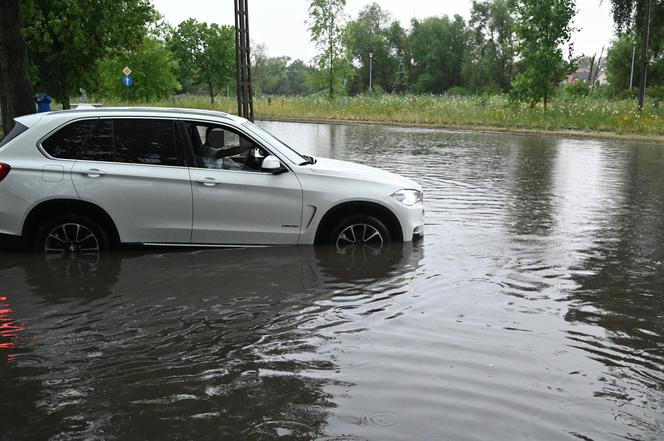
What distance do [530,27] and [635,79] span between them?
5377cm

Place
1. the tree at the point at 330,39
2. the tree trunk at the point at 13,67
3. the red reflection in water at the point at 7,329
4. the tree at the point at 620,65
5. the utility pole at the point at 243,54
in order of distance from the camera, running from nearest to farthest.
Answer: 1. the red reflection in water at the point at 7,329
2. the tree trunk at the point at 13,67
3. the utility pole at the point at 243,54
4. the tree at the point at 330,39
5. the tree at the point at 620,65

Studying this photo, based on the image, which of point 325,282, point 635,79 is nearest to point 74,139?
point 325,282

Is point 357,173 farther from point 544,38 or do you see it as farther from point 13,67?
point 544,38

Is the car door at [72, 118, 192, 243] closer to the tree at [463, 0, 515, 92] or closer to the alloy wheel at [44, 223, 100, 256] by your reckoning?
the alloy wheel at [44, 223, 100, 256]

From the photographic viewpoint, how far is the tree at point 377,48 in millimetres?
112125

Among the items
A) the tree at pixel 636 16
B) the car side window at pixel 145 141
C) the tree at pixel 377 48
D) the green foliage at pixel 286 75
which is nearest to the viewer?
the car side window at pixel 145 141

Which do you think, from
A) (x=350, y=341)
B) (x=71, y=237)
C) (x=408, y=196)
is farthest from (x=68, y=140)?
(x=350, y=341)

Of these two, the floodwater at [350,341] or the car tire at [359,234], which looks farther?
A: the car tire at [359,234]

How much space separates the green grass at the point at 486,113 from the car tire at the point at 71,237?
2482 centimetres

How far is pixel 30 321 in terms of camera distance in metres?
5.96

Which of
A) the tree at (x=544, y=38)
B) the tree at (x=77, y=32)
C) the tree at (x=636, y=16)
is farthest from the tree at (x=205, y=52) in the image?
the tree at (x=636, y=16)

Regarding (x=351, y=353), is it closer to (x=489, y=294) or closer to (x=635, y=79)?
(x=489, y=294)

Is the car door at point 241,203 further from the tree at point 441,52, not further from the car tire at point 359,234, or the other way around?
the tree at point 441,52

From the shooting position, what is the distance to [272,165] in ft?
26.2
